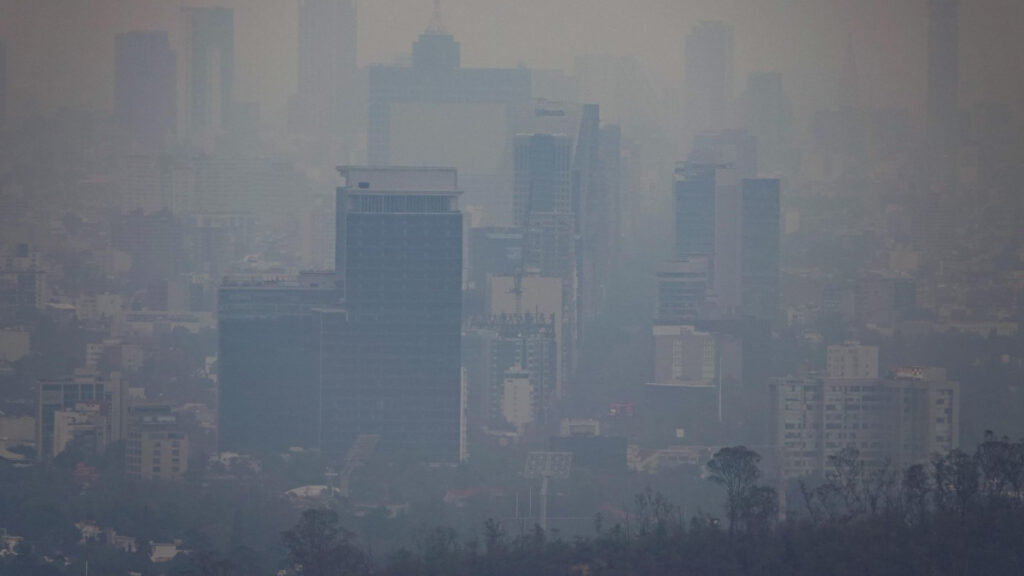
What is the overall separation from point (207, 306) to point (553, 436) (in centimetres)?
778

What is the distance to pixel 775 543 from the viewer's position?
1026 cm

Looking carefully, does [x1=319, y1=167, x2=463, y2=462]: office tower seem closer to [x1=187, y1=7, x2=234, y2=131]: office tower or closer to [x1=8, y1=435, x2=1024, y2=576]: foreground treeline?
[x1=8, y1=435, x2=1024, y2=576]: foreground treeline

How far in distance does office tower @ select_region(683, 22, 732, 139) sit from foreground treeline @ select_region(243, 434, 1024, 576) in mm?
16071

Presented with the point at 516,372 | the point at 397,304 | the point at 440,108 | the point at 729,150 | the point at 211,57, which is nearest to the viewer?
the point at 397,304

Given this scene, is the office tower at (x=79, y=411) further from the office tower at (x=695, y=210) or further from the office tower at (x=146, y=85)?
the office tower at (x=695, y=210)

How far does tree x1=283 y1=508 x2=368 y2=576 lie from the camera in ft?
→ 35.3

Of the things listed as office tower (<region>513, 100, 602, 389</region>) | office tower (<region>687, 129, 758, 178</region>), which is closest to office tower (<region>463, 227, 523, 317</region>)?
office tower (<region>513, 100, 602, 389</region>)

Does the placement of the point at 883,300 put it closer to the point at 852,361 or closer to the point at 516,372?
the point at 852,361

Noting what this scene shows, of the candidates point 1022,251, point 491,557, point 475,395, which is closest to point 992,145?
point 1022,251

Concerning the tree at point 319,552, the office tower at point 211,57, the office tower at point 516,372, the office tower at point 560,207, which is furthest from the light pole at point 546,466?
the office tower at point 211,57

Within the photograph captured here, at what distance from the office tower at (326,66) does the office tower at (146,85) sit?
193 cm

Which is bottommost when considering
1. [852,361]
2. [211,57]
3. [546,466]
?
[546,466]

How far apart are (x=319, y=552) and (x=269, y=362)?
7150mm

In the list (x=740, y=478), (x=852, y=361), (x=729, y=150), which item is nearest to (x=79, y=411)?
(x=852, y=361)
